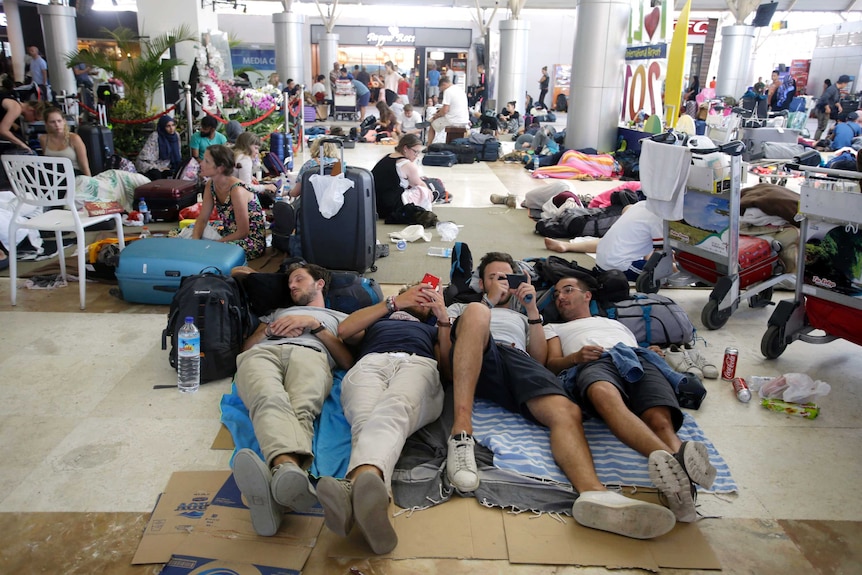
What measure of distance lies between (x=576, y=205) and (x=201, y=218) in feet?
14.1

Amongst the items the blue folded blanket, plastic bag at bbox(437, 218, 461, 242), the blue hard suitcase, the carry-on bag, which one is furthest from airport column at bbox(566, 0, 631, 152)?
the blue folded blanket

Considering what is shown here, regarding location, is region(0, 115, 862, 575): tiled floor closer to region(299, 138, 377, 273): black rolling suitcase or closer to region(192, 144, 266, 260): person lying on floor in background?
region(192, 144, 266, 260): person lying on floor in background

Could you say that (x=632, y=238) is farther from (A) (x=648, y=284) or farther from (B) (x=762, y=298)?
(B) (x=762, y=298)

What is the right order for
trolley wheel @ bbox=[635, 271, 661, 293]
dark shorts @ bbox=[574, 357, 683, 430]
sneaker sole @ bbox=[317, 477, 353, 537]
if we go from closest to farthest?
sneaker sole @ bbox=[317, 477, 353, 537] → dark shorts @ bbox=[574, 357, 683, 430] → trolley wheel @ bbox=[635, 271, 661, 293]

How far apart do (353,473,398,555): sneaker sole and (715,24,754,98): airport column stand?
23.7 meters

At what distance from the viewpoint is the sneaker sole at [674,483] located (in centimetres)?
269

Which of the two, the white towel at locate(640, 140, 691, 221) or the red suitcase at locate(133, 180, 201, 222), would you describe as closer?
the white towel at locate(640, 140, 691, 221)

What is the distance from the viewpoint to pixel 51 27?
1767cm

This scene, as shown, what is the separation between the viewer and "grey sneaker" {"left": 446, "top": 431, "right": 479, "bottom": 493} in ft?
9.42

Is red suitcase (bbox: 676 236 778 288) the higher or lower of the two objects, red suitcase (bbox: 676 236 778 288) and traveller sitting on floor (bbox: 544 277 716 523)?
the higher

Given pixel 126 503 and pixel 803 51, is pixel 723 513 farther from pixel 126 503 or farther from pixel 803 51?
pixel 803 51

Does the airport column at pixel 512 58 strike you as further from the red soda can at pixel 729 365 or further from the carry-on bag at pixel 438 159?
the red soda can at pixel 729 365

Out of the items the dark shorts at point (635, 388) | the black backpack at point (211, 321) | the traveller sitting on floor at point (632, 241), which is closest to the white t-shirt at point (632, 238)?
the traveller sitting on floor at point (632, 241)

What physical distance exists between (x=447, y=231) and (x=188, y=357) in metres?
4.27
